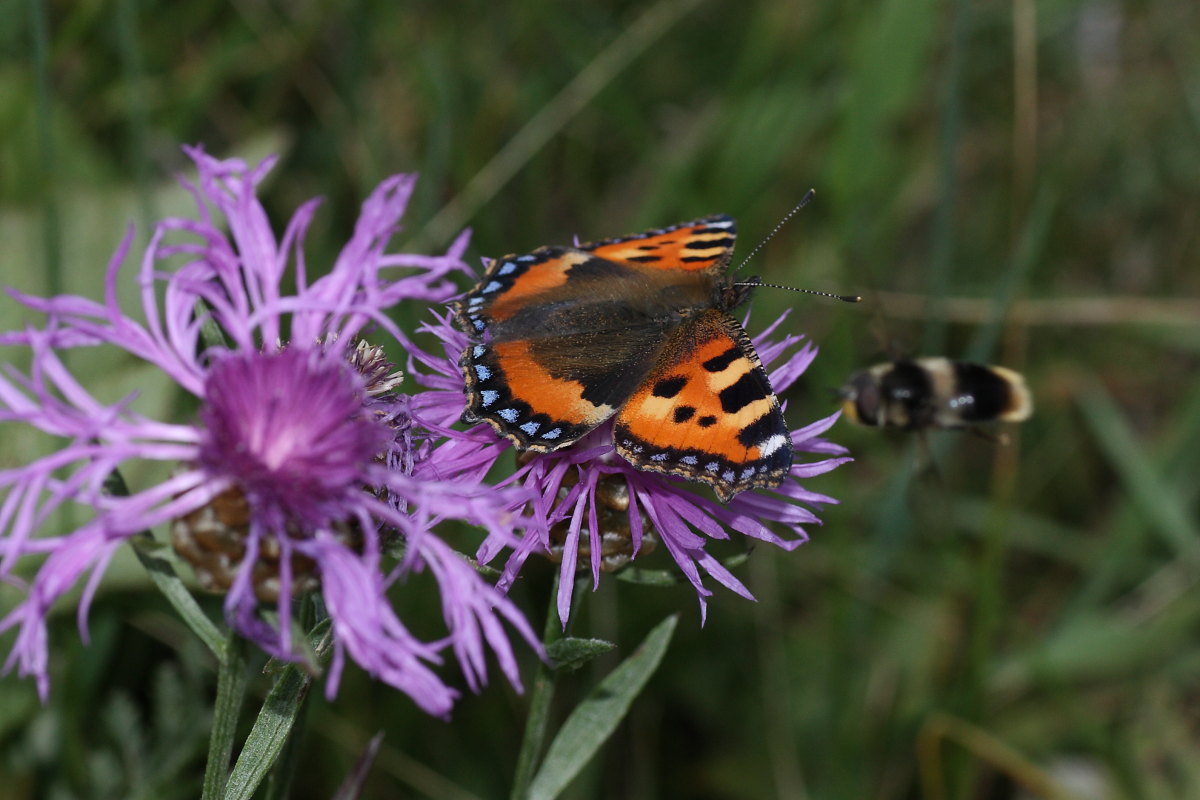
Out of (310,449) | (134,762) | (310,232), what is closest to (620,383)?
(310,449)

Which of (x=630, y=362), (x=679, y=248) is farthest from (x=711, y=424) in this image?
(x=679, y=248)

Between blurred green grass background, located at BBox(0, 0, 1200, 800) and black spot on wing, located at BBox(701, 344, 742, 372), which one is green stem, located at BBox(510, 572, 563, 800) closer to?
black spot on wing, located at BBox(701, 344, 742, 372)

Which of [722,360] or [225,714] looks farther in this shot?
[722,360]

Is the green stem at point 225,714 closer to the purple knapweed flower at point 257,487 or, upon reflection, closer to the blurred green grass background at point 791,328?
the purple knapweed flower at point 257,487

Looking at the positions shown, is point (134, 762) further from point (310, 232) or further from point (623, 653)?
point (310, 232)

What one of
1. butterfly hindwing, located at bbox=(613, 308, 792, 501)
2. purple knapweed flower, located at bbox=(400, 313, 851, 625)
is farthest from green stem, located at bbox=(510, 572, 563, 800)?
butterfly hindwing, located at bbox=(613, 308, 792, 501)

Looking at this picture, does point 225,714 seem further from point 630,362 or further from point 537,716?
→ point 630,362
